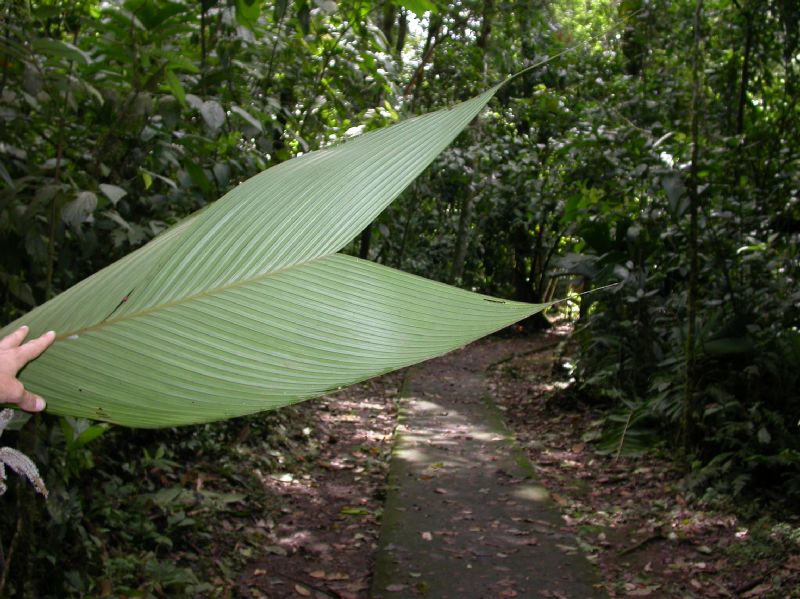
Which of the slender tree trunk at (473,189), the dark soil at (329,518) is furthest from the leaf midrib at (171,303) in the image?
the slender tree trunk at (473,189)

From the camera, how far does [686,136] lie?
4.99 m

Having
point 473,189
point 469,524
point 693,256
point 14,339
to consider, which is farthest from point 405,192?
point 473,189

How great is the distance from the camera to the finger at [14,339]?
0.82ft

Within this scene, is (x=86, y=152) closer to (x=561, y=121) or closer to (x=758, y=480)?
(x=758, y=480)

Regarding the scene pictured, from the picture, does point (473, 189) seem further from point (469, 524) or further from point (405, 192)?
point (405, 192)

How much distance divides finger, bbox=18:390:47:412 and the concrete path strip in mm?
3175

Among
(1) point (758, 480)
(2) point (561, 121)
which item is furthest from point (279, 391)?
(2) point (561, 121)

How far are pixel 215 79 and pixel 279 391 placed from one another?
→ 2174 mm

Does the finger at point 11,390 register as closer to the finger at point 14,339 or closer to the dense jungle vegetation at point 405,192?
the finger at point 14,339

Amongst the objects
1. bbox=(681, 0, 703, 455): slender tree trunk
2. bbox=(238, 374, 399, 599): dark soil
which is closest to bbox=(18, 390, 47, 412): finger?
bbox=(238, 374, 399, 599): dark soil

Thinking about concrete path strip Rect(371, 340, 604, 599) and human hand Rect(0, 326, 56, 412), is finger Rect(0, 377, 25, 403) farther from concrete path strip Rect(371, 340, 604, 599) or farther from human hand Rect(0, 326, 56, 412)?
concrete path strip Rect(371, 340, 604, 599)

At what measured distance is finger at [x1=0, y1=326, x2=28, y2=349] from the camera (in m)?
0.25

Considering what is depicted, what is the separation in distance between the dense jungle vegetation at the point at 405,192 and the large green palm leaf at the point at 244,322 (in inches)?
14.0

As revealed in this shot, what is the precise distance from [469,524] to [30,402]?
400 cm
